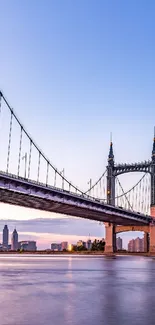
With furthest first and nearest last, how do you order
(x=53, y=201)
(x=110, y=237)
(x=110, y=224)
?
(x=110, y=237) < (x=110, y=224) < (x=53, y=201)

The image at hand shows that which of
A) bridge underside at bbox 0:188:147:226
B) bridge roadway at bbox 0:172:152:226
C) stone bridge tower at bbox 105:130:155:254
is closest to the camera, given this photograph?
bridge roadway at bbox 0:172:152:226

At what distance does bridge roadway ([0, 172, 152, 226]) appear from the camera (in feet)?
206

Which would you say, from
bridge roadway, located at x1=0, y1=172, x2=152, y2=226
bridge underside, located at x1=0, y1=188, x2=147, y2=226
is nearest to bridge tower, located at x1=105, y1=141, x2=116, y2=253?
bridge underside, located at x1=0, y1=188, x2=147, y2=226

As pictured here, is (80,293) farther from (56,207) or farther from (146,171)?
(146,171)

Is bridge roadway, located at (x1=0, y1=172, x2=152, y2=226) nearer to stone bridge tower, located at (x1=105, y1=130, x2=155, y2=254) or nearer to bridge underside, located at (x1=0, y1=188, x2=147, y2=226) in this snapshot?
bridge underside, located at (x1=0, y1=188, x2=147, y2=226)

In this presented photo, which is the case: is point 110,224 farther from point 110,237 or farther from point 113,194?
point 113,194

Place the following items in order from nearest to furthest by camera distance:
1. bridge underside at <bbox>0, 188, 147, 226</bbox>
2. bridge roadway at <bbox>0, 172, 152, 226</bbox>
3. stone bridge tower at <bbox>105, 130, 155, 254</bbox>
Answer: bridge roadway at <bbox>0, 172, 152, 226</bbox>
bridge underside at <bbox>0, 188, 147, 226</bbox>
stone bridge tower at <bbox>105, 130, 155, 254</bbox>

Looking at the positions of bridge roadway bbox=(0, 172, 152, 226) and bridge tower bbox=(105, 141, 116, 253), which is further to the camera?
bridge tower bbox=(105, 141, 116, 253)

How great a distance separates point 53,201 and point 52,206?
6714 millimetres

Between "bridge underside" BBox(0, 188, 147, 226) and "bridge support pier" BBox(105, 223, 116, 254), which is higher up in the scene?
"bridge underside" BBox(0, 188, 147, 226)

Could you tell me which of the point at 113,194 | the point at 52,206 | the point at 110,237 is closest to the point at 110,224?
the point at 110,237

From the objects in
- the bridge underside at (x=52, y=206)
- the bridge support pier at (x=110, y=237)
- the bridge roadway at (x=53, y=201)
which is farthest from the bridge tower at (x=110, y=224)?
the bridge roadway at (x=53, y=201)

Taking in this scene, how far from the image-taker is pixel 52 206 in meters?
81.3

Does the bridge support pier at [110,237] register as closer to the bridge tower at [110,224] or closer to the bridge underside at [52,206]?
the bridge tower at [110,224]
